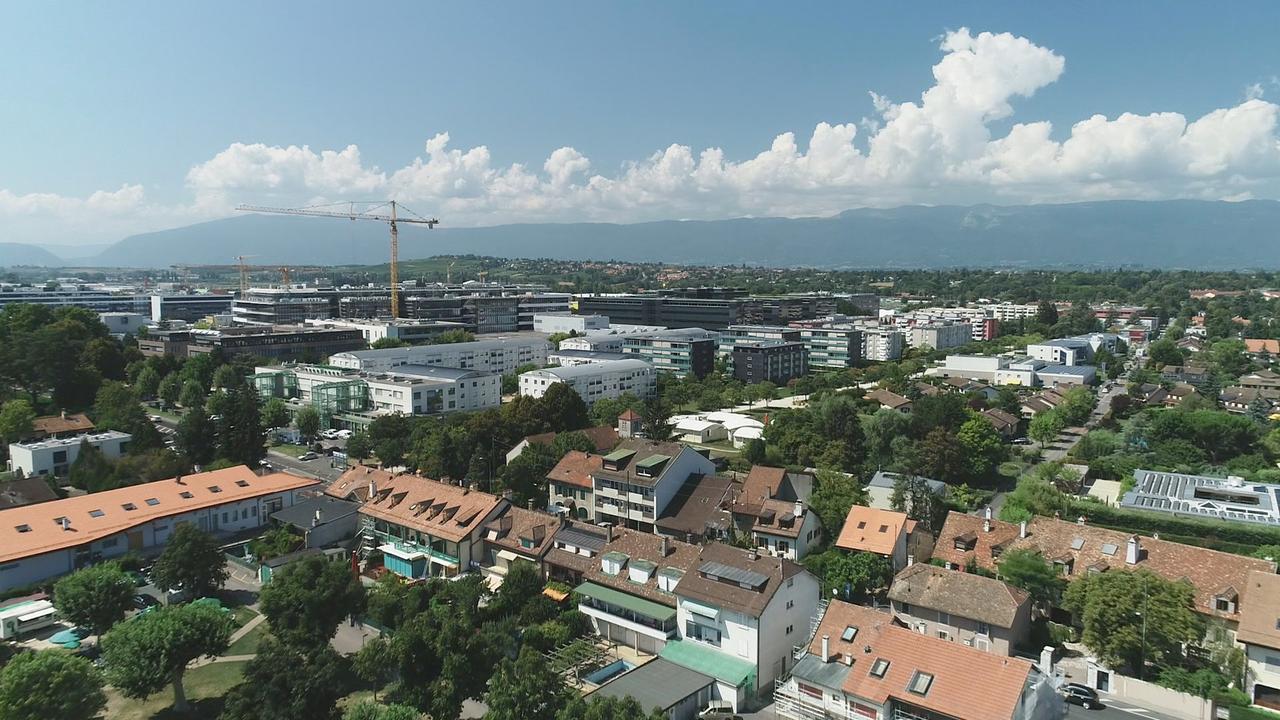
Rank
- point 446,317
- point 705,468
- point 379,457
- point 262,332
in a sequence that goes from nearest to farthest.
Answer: point 705,468 < point 379,457 < point 262,332 < point 446,317

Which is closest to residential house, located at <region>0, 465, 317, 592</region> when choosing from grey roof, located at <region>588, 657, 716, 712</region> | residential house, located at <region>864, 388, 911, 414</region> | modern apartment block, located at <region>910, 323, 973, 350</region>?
grey roof, located at <region>588, 657, 716, 712</region>

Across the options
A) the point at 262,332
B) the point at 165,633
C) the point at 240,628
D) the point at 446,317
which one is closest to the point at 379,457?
the point at 240,628

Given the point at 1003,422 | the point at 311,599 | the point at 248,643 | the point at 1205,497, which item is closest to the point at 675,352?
the point at 1003,422

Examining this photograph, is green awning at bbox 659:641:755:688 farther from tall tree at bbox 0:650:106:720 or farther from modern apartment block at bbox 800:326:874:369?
modern apartment block at bbox 800:326:874:369

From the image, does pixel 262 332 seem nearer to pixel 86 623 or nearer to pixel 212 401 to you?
pixel 212 401

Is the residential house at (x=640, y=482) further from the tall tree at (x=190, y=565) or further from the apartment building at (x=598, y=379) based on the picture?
the apartment building at (x=598, y=379)
